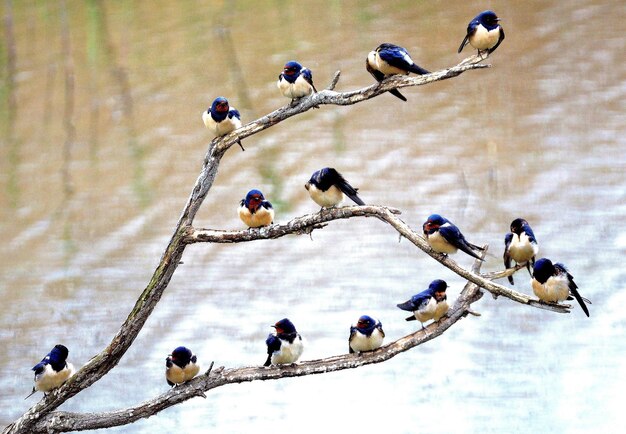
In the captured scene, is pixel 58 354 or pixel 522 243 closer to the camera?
pixel 522 243

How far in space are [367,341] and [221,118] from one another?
1.01 meters

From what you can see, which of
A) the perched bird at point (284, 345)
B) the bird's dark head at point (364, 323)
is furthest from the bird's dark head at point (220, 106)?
the bird's dark head at point (364, 323)

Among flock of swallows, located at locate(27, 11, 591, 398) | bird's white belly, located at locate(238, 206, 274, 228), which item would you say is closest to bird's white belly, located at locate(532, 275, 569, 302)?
flock of swallows, located at locate(27, 11, 591, 398)

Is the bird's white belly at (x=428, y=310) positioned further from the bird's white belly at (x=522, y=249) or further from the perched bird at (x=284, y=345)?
the perched bird at (x=284, y=345)

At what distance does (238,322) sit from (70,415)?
1557 millimetres

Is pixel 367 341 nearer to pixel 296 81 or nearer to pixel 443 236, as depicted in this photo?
pixel 443 236

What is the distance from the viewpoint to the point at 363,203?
409 cm

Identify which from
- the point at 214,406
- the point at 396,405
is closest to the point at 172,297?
the point at 214,406

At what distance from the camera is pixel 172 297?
6105 millimetres

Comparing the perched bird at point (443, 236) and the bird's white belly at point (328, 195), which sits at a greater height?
the bird's white belly at point (328, 195)

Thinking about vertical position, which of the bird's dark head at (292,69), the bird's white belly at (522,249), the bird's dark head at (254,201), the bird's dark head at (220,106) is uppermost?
the bird's dark head at (292,69)

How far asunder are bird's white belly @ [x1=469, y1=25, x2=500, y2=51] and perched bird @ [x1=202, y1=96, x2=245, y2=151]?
948 millimetres

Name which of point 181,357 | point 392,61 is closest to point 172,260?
point 181,357

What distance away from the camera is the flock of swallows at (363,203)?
3.93m
